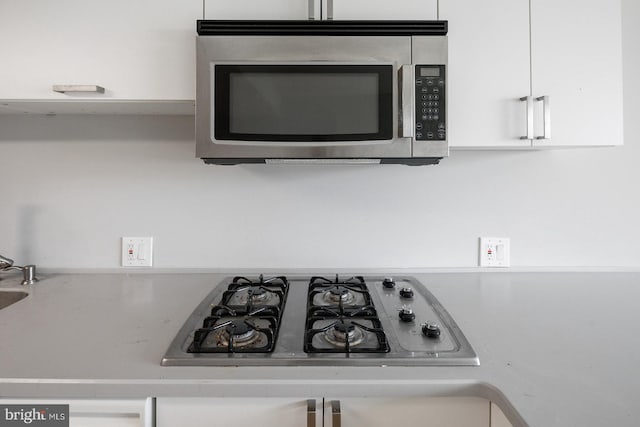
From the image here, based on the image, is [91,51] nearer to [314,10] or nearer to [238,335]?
[314,10]

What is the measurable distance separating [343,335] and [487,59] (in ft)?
2.89

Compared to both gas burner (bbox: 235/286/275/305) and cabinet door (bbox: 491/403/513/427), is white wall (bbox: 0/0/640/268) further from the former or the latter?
cabinet door (bbox: 491/403/513/427)

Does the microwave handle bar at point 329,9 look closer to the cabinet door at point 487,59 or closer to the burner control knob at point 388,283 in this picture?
the cabinet door at point 487,59

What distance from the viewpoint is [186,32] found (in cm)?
120

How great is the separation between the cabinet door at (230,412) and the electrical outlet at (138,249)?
801 mm

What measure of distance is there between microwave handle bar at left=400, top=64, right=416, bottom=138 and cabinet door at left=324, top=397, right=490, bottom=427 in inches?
25.9

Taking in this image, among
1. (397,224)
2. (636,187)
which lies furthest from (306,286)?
(636,187)

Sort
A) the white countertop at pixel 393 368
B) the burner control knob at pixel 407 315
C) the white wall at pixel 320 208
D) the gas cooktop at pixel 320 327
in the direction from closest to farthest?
the white countertop at pixel 393 368 → the gas cooktop at pixel 320 327 → the burner control knob at pixel 407 315 → the white wall at pixel 320 208

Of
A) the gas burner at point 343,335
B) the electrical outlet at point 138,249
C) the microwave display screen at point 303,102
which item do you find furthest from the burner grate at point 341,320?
the electrical outlet at point 138,249

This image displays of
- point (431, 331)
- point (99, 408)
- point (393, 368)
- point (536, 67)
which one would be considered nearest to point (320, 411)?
point (393, 368)

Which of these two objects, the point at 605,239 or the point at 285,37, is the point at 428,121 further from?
the point at 605,239

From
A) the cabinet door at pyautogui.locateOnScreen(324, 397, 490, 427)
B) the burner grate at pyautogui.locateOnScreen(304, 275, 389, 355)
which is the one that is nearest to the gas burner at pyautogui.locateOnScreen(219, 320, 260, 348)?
the burner grate at pyautogui.locateOnScreen(304, 275, 389, 355)

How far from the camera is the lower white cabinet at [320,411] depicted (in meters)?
0.81

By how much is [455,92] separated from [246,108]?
23.6 inches
